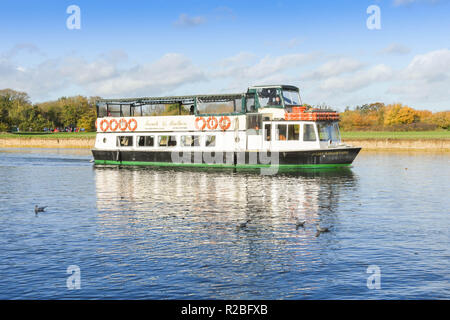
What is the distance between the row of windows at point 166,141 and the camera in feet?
180

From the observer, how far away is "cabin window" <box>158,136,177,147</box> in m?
57.2

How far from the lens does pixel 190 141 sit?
184 ft

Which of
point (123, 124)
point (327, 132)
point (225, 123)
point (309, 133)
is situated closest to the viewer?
point (309, 133)

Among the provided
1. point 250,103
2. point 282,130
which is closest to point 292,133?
point 282,130

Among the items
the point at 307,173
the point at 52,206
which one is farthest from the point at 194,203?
the point at 307,173

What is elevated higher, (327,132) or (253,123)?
(253,123)

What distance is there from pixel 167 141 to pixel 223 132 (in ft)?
24.0

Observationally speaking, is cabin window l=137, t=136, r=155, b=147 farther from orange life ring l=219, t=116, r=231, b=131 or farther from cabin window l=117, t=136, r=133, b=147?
orange life ring l=219, t=116, r=231, b=131

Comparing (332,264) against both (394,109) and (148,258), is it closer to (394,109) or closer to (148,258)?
(148,258)

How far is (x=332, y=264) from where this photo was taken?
696 inches

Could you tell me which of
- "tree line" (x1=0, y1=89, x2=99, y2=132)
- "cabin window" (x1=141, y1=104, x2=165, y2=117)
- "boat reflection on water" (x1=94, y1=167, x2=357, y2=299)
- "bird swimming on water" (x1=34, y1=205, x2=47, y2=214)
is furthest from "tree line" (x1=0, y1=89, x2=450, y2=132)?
"bird swimming on water" (x1=34, y1=205, x2=47, y2=214)

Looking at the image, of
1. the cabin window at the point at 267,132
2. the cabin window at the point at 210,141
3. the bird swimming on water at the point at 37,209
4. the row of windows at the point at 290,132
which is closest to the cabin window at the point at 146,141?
the cabin window at the point at 210,141

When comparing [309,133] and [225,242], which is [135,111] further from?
[225,242]

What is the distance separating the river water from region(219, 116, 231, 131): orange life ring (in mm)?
14356
